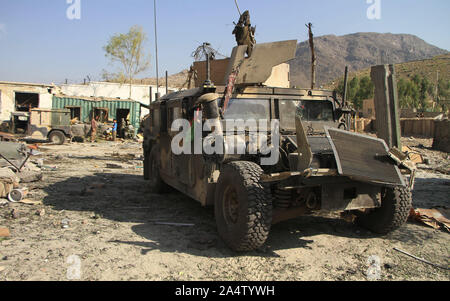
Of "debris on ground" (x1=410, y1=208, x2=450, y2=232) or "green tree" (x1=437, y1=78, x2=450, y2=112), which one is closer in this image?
"debris on ground" (x1=410, y1=208, x2=450, y2=232)

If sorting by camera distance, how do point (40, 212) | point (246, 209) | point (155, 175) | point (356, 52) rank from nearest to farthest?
point (246, 209), point (40, 212), point (155, 175), point (356, 52)

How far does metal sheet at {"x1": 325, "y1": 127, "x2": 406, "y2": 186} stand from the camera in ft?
11.9

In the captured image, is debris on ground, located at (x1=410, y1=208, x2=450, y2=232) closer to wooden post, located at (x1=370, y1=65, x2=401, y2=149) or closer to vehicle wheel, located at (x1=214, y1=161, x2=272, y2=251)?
wooden post, located at (x1=370, y1=65, x2=401, y2=149)

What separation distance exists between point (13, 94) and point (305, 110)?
24.5 meters

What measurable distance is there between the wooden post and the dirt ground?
1291 mm

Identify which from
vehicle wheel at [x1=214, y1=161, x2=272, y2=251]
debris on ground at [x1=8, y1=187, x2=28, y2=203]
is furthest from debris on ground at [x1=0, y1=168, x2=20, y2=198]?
vehicle wheel at [x1=214, y1=161, x2=272, y2=251]

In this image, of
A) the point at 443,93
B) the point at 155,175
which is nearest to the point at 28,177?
the point at 155,175

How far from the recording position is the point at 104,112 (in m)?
26.4

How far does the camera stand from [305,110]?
5402mm

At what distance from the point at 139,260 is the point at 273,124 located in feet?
8.03

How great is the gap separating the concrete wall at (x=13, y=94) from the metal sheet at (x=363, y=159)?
81.2 feet

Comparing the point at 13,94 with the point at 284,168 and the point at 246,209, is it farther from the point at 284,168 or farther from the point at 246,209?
the point at 246,209
